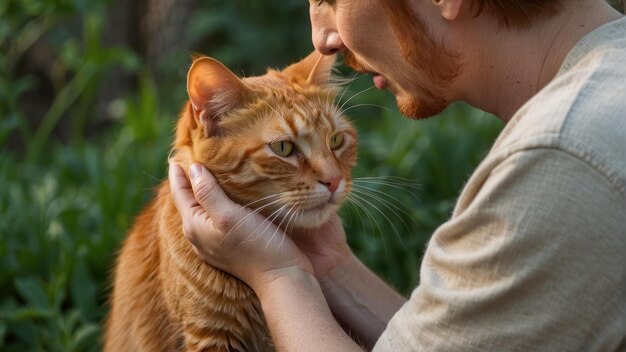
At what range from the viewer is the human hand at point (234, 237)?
2180mm

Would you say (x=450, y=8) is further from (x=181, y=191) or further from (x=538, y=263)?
(x=181, y=191)

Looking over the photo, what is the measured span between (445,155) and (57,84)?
3463 mm

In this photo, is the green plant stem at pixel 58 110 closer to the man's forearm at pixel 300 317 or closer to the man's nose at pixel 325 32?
the man's nose at pixel 325 32

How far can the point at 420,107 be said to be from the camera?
2.18 meters

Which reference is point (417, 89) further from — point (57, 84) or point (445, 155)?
point (57, 84)

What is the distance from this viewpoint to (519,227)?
149 cm

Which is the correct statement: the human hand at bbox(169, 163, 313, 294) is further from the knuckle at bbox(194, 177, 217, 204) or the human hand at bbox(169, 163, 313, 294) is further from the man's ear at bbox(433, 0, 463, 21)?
the man's ear at bbox(433, 0, 463, 21)

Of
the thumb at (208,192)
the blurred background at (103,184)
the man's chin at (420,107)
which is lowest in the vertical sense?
the blurred background at (103,184)

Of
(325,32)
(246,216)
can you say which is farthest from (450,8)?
(246,216)

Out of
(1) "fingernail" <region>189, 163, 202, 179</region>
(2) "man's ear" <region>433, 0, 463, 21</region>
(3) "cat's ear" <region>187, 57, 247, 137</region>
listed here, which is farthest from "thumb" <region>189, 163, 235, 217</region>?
(2) "man's ear" <region>433, 0, 463, 21</region>

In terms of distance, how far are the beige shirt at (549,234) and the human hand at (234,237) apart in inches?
25.4

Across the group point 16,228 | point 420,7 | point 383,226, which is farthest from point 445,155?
point 420,7

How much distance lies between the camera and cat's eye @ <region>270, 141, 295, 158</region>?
7.52 feet

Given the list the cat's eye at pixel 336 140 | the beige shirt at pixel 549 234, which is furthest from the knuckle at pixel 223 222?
the beige shirt at pixel 549 234
